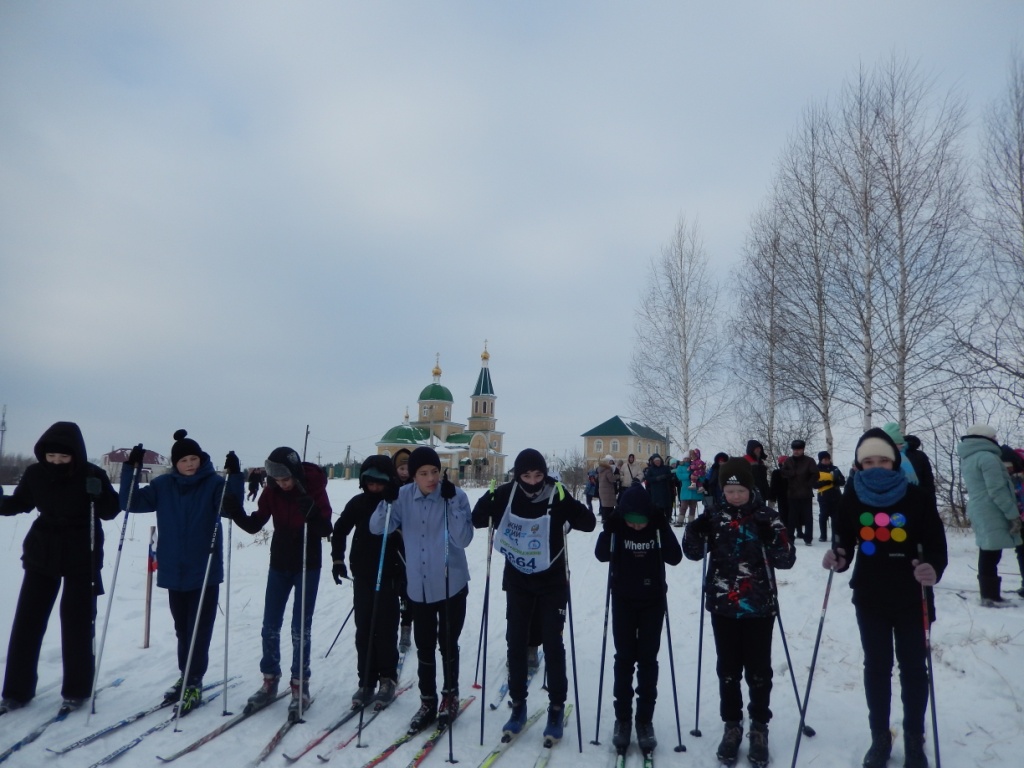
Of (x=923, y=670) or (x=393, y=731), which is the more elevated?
(x=923, y=670)

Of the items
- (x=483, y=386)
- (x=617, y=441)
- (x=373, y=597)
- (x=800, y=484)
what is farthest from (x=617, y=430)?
(x=373, y=597)

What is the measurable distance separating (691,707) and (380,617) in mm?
2508

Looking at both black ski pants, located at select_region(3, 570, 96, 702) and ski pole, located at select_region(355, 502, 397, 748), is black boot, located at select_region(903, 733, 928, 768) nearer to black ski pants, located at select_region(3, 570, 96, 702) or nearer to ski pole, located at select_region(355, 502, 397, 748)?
ski pole, located at select_region(355, 502, 397, 748)

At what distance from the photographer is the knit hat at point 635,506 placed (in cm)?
440

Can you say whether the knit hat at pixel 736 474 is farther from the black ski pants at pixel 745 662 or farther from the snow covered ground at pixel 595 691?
the snow covered ground at pixel 595 691

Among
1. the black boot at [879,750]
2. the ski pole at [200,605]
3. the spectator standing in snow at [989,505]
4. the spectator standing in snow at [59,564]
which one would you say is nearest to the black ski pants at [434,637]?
the ski pole at [200,605]

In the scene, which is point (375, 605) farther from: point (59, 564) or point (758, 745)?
point (758, 745)

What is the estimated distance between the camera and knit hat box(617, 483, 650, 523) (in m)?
4.40

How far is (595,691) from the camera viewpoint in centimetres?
541

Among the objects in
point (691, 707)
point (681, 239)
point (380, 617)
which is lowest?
point (691, 707)

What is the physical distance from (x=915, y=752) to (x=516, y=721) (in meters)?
2.39

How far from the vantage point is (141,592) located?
27.8 ft

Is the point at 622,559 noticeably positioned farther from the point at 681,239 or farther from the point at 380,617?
the point at 681,239

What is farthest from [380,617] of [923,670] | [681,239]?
[681,239]
